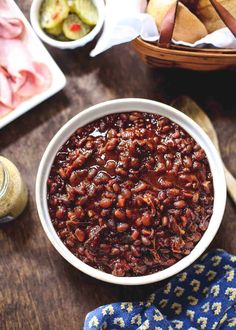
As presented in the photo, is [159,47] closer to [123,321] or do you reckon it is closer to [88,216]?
[88,216]

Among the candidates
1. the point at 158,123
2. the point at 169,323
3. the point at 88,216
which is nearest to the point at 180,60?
the point at 158,123

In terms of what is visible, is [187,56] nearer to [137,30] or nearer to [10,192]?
[137,30]

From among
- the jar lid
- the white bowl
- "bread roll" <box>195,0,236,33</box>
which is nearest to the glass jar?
the jar lid

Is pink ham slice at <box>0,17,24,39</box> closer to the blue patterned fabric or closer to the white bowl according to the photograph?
the white bowl

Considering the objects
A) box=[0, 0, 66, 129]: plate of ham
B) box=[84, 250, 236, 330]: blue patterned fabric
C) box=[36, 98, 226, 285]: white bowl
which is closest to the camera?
box=[36, 98, 226, 285]: white bowl

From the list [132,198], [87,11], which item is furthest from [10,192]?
[87,11]

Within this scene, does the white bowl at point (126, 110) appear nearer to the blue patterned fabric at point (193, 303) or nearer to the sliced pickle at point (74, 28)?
the blue patterned fabric at point (193, 303)

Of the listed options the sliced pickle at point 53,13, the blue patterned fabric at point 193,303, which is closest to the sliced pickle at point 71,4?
the sliced pickle at point 53,13
